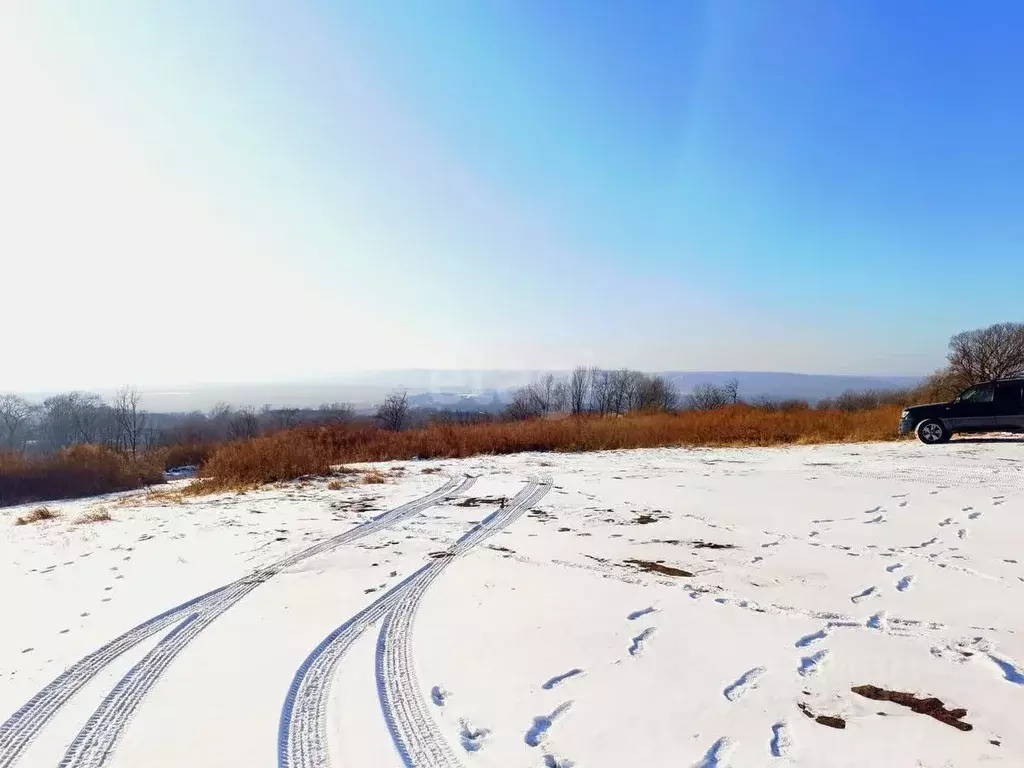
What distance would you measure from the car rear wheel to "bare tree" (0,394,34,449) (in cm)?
4812

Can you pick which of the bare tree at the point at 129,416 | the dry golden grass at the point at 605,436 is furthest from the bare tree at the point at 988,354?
the bare tree at the point at 129,416

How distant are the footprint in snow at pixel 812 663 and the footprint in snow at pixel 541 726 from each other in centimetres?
155

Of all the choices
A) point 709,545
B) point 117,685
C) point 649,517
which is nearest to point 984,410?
point 649,517

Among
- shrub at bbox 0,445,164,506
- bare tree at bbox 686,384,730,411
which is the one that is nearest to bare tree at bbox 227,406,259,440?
shrub at bbox 0,445,164,506

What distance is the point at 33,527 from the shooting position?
934 cm

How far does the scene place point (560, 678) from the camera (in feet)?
11.7

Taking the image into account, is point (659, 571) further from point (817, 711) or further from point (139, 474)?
point (139, 474)

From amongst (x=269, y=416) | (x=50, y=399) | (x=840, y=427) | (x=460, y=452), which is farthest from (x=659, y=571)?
(x=50, y=399)

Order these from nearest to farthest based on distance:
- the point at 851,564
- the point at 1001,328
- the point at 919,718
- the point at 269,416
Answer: the point at 919,718 < the point at 851,564 < the point at 1001,328 < the point at 269,416

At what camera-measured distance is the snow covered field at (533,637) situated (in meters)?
2.92

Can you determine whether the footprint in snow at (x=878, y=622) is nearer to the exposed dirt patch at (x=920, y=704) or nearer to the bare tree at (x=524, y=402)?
the exposed dirt patch at (x=920, y=704)

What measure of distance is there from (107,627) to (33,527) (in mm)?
6794

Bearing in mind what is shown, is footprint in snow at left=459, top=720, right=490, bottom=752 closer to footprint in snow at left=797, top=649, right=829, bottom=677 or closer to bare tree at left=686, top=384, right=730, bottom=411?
footprint in snow at left=797, top=649, right=829, bottom=677

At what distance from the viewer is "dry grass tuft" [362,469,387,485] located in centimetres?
1141
